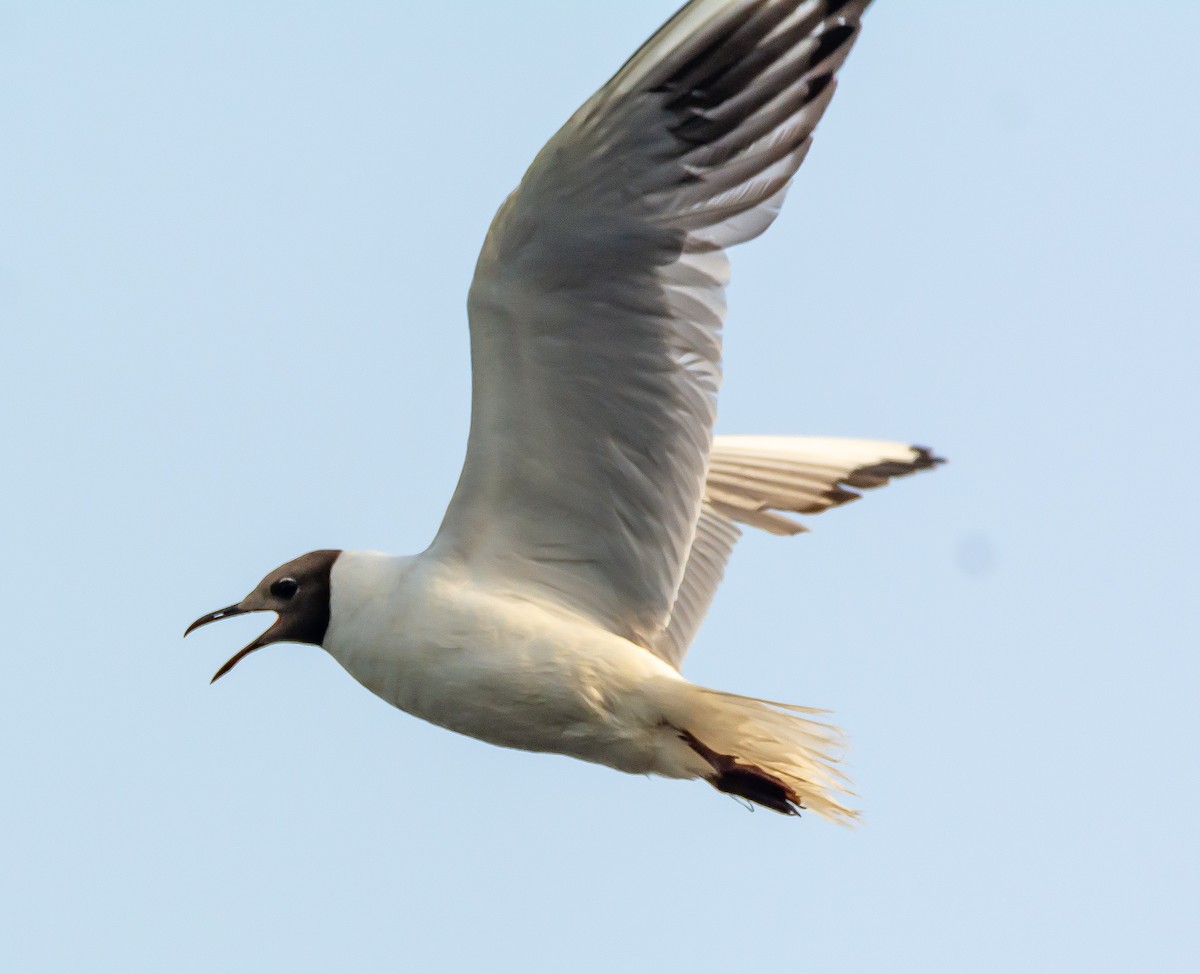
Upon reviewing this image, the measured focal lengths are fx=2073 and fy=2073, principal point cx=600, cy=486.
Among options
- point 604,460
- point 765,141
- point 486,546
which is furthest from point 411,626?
point 765,141

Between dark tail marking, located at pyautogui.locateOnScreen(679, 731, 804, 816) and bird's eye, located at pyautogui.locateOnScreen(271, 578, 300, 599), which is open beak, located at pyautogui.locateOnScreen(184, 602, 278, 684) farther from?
dark tail marking, located at pyautogui.locateOnScreen(679, 731, 804, 816)

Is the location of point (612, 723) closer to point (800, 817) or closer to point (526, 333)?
point (800, 817)

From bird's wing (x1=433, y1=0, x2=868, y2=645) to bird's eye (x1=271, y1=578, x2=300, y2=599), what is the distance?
0.66 metres

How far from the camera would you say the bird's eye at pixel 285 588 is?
6.63 metres

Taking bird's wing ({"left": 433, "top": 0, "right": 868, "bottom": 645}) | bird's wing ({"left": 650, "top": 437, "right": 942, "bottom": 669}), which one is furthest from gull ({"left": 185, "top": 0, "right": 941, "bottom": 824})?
bird's wing ({"left": 650, "top": 437, "right": 942, "bottom": 669})

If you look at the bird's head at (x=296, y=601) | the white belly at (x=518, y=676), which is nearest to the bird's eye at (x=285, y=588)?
the bird's head at (x=296, y=601)

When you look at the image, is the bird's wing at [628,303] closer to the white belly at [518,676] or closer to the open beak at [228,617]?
the white belly at [518,676]

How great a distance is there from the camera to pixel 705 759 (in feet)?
20.1

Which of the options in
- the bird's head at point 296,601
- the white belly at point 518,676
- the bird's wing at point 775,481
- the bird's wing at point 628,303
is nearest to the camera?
the bird's wing at point 628,303

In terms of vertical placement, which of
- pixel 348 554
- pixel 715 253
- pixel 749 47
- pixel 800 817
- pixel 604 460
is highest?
pixel 749 47

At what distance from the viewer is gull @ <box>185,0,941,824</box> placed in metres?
5.44

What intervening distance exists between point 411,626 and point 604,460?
76 centimetres

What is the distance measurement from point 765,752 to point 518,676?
782 millimetres

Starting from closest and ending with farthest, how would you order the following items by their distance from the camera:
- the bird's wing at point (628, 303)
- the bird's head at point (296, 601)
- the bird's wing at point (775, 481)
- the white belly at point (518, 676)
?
the bird's wing at point (628, 303) → the white belly at point (518, 676) → the bird's head at point (296, 601) → the bird's wing at point (775, 481)
